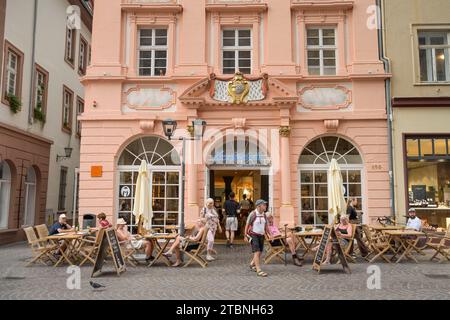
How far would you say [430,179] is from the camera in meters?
14.6

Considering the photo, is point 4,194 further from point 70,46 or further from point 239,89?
point 239,89

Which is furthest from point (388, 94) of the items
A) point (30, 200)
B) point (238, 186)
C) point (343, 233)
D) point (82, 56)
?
point (82, 56)

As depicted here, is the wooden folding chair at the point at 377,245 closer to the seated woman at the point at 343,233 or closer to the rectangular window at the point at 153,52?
the seated woman at the point at 343,233

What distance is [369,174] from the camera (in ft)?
47.8

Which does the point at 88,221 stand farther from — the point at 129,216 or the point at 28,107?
the point at 28,107

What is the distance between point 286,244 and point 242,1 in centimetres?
903

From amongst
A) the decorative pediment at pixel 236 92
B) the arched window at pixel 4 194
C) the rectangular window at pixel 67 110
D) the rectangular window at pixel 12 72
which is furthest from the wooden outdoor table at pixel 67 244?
the rectangular window at pixel 67 110

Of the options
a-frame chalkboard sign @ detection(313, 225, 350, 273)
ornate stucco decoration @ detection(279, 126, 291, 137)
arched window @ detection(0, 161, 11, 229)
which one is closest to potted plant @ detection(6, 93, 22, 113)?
arched window @ detection(0, 161, 11, 229)

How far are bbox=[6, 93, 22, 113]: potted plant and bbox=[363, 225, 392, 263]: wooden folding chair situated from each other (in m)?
13.1

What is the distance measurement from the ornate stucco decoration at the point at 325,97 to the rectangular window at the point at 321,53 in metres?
0.62

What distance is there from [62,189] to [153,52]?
9.55 meters

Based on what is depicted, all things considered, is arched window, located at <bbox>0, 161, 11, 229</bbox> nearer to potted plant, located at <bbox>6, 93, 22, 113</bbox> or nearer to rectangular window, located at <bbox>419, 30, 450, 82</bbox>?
potted plant, located at <bbox>6, 93, 22, 113</bbox>

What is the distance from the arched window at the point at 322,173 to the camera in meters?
14.7

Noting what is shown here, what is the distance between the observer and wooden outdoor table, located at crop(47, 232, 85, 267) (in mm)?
10171
